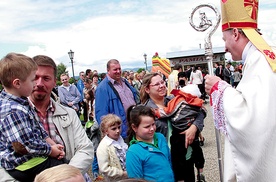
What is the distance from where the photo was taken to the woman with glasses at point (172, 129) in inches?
122

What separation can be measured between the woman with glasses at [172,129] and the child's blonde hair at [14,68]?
158 centimetres

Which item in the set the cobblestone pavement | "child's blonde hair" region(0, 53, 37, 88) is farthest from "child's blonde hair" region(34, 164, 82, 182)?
the cobblestone pavement

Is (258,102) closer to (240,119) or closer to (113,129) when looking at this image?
(240,119)

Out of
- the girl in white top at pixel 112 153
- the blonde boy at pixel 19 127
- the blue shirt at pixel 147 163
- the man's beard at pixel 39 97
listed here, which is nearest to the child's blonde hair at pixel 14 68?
the blonde boy at pixel 19 127

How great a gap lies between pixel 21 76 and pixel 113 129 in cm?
196

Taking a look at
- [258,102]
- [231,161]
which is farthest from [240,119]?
[231,161]

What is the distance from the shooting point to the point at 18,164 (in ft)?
5.91

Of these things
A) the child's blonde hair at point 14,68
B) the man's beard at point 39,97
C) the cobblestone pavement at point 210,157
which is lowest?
the cobblestone pavement at point 210,157

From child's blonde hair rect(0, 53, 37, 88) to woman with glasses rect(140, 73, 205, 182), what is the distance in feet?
5.17

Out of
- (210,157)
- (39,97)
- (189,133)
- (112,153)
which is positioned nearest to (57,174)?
(39,97)

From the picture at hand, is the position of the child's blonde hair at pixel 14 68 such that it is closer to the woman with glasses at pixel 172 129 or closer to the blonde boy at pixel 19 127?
the blonde boy at pixel 19 127

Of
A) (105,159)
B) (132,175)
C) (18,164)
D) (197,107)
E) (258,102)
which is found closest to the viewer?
(18,164)

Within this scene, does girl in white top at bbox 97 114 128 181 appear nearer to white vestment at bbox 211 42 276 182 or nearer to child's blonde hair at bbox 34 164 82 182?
white vestment at bbox 211 42 276 182

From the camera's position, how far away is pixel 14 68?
1.79 metres
